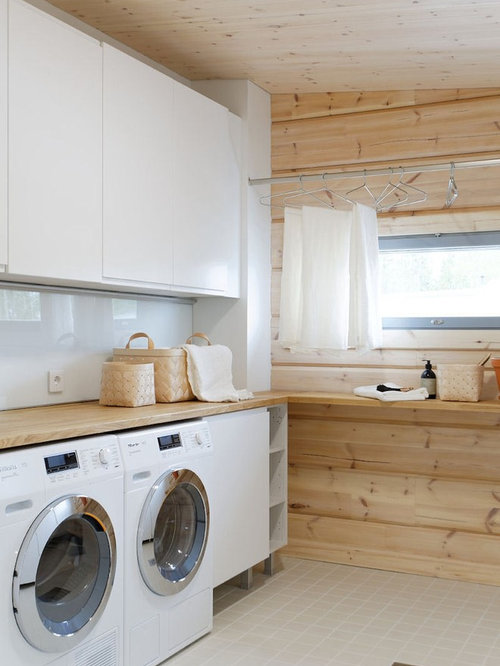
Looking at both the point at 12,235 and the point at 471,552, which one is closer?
the point at 12,235

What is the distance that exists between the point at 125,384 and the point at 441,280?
6.00 feet

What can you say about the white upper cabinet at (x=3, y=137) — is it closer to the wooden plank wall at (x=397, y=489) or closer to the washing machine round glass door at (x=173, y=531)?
the washing machine round glass door at (x=173, y=531)

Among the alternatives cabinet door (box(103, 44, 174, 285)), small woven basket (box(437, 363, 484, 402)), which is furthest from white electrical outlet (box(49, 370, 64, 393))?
small woven basket (box(437, 363, 484, 402))

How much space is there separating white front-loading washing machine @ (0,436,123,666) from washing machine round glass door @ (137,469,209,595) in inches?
5.9

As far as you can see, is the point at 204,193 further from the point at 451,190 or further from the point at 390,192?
the point at 451,190

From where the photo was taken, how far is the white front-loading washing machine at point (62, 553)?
2145mm

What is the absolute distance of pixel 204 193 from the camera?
376 cm

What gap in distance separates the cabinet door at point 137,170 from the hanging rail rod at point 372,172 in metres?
0.76

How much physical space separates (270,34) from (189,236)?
37.6 inches

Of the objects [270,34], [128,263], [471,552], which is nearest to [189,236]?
[128,263]

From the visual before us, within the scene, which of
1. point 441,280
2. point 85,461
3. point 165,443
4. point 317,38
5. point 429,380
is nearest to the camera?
point 85,461

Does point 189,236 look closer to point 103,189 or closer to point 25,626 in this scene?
point 103,189

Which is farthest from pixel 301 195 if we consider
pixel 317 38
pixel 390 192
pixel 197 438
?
pixel 197 438

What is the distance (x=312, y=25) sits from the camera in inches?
127
